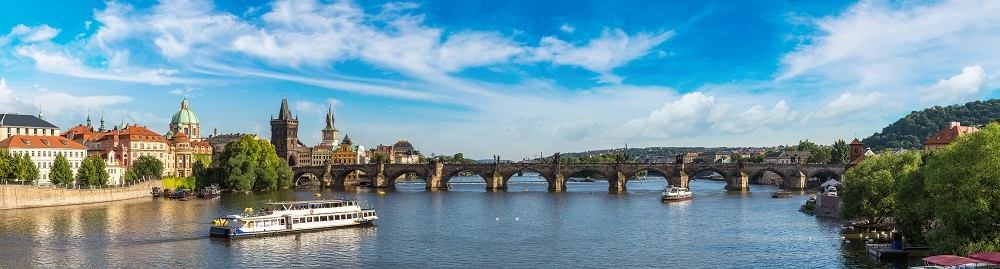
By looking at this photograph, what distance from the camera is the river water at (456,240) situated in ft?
180

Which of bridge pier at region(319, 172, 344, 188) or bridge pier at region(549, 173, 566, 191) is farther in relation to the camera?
bridge pier at region(319, 172, 344, 188)

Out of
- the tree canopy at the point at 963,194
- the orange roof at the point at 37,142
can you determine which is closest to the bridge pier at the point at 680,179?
the orange roof at the point at 37,142

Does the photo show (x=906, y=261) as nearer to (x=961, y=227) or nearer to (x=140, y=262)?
(x=961, y=227)

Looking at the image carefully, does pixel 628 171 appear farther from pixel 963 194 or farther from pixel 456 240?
pixel 963 194

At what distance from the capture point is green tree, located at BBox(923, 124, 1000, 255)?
42094 mm

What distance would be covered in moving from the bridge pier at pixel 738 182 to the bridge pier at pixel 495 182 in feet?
150

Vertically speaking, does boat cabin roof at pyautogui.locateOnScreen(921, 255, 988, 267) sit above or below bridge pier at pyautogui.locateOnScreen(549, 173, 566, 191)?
below

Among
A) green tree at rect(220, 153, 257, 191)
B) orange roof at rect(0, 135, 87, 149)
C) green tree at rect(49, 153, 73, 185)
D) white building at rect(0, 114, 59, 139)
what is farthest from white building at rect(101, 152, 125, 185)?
green tree at rect(49, 153, 73, 185)

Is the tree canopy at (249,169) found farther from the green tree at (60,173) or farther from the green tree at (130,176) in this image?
the green tree at (60,173)

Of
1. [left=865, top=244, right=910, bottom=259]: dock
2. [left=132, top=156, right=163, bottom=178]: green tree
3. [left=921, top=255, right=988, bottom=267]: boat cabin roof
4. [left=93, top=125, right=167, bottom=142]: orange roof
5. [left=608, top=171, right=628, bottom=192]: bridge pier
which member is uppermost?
[left=93, top=125, right=167, bottom=142]: orange roof

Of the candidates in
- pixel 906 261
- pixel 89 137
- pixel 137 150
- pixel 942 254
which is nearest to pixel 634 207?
pixel 906 261

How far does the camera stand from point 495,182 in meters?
163

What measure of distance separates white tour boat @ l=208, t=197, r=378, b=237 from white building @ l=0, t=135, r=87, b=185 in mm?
51664

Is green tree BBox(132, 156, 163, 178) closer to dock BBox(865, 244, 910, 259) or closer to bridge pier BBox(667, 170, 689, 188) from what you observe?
bridge pier BBox(667, 170, 689, 188)
